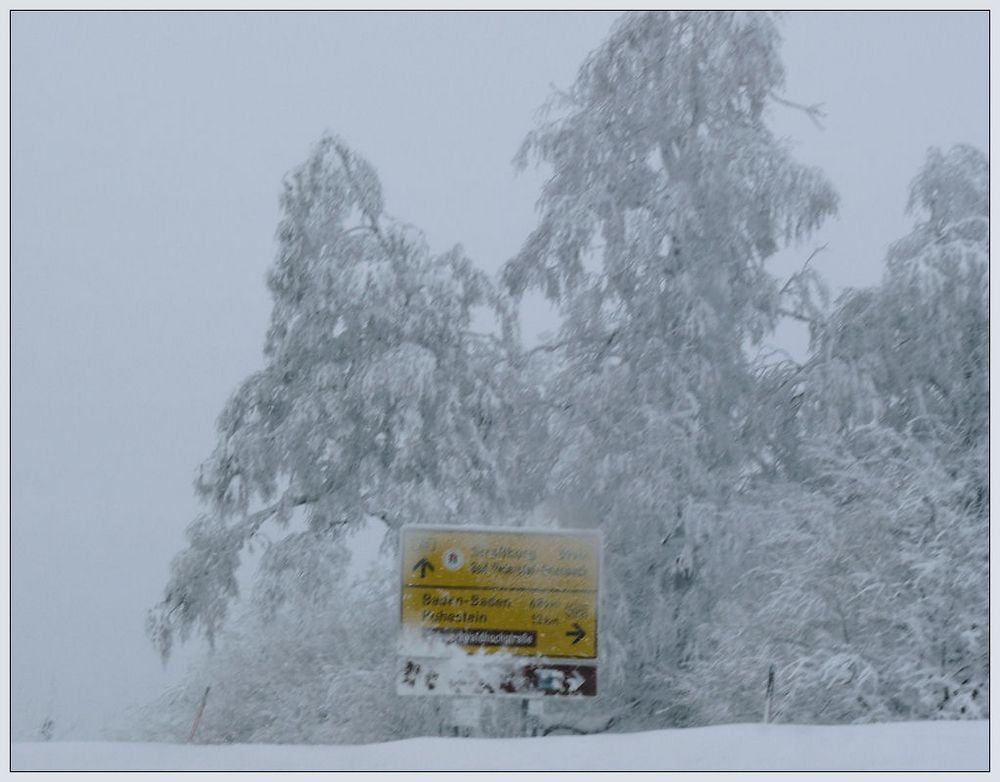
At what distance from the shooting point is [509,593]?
10.0m

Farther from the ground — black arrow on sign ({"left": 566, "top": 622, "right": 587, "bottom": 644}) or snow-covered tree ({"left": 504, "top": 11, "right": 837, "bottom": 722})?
snow-covered tree ({"left": 504, "top": 11, "right": 837, "bottom": 722})

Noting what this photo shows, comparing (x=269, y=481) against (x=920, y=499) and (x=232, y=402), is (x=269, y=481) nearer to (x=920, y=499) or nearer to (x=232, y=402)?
(x=232, y=402)

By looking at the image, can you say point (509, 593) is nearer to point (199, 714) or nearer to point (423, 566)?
point (423, 566)

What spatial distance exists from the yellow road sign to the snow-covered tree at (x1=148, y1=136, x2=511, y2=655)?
0.78 metres

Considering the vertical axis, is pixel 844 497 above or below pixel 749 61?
below

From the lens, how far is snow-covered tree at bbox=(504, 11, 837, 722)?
11.2 m

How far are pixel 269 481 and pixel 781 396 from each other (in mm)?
3658

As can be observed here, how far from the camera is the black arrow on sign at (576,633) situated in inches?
398

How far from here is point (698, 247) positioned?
37.3 feet

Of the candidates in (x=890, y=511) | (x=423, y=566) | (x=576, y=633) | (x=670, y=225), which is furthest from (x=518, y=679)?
(x=670, y=225)

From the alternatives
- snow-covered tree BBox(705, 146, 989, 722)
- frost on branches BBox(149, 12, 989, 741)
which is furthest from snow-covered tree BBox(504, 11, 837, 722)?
snow-covered tree BBox(705, 146, 989, 722)

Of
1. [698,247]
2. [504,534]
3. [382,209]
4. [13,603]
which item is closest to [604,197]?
[698,247]

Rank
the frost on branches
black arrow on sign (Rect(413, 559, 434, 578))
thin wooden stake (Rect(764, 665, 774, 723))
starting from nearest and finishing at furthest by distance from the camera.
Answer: thin wooden stake (Rect(764, 665, 774, 723)) → black arrow on sign (Rect(413, 559, 434, 578)) → the frost on branches

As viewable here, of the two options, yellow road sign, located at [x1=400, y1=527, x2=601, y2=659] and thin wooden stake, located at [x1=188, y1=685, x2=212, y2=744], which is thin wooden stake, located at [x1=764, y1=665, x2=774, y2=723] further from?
thin wooden stake, located at [x1=188, y1=685, x2=212, y2=744]
